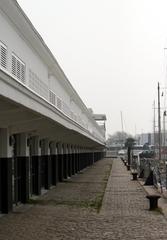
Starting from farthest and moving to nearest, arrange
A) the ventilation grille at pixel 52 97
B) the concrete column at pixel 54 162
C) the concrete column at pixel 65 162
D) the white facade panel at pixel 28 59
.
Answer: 1. the concrete column at pixel 65 162
2. the concrete column at pixel 54 162
3. the ventilation grille at pixel 52 97
4. the white facade panel at pixel 28 59

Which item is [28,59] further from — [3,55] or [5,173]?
[5,173]

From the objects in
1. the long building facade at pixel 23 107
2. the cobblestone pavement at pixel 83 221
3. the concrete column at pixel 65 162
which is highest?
the long building facade at pixel 23 107

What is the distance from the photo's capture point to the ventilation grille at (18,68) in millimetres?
17312

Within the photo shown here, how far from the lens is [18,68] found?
712 inches

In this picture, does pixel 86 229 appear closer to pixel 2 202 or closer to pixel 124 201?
pixel 2 202

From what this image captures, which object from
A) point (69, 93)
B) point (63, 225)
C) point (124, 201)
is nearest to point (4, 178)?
point (63, 225)

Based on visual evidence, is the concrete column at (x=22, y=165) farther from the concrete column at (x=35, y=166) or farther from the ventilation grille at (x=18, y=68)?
the concrete column at (x=35, y=166)

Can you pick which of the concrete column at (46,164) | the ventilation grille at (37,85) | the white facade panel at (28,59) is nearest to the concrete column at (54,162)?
the white facade panel at (28,59)

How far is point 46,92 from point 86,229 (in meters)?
11.5

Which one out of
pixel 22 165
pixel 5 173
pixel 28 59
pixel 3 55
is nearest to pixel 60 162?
pixel 22 165

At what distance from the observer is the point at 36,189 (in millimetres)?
22844

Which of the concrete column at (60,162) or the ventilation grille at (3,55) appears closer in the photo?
the ventilation grille at (3,55)

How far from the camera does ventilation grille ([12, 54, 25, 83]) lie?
17312mm

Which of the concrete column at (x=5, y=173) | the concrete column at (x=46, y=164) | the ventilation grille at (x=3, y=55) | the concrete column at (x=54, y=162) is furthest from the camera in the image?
the concrete column at (x=54, y=162)
